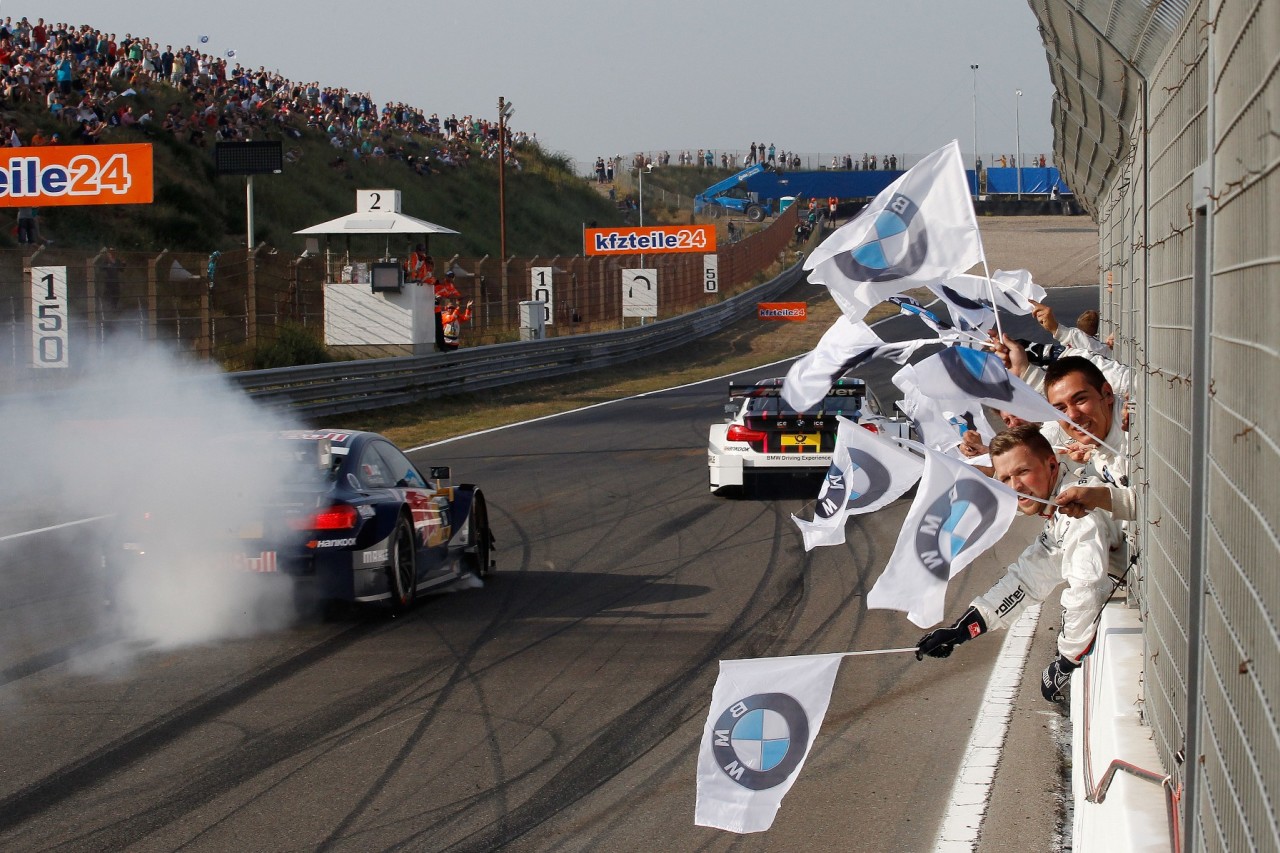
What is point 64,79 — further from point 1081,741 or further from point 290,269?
point 1081,741

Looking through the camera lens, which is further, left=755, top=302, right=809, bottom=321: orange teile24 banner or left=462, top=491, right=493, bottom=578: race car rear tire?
left=755, top=302, right=809, bottom=321: orange teile24 banner

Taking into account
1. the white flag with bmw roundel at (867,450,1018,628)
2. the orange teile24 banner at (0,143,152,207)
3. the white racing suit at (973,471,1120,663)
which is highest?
the orange teile24 banner at (0,143,152,207)

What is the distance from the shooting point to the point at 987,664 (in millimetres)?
8336

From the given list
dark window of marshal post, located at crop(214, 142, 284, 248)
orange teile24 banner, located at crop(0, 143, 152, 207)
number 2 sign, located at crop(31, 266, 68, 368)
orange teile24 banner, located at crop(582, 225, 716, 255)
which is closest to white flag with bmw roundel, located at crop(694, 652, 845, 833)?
number 2 sign, located at crop(31, 266, 68, 368)

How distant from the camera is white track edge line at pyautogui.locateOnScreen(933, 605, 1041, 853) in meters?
5.50

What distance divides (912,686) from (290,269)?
2088 centimetres

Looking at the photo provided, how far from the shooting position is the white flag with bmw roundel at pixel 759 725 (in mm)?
4375

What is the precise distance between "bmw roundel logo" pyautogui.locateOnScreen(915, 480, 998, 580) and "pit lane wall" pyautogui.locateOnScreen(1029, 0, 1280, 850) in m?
0.49

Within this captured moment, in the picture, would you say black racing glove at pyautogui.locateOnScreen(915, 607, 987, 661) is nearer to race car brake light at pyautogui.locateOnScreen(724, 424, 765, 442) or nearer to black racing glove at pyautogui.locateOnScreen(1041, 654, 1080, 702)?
black racing glove at pyautogui.locateOnScreen(1041, 654, 1080, 702)

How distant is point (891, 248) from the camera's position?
4859 mm

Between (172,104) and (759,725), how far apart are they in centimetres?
4413

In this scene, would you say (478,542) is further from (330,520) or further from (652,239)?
(652,239)

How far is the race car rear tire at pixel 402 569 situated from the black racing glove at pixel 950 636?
196 inches

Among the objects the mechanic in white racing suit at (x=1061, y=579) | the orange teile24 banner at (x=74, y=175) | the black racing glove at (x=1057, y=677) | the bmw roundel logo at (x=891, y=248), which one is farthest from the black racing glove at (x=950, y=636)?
the orange teile24 banner at (x=74, y=175)
